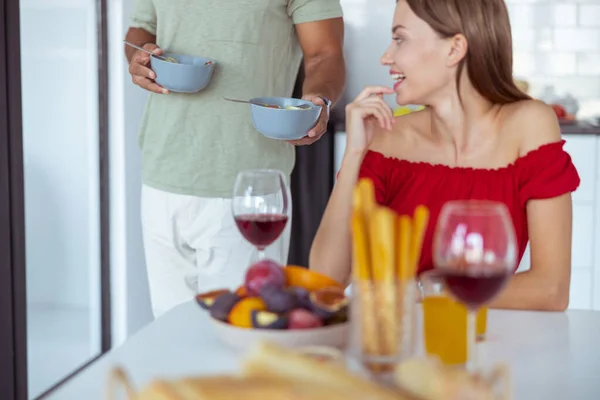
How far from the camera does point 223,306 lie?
1157mm

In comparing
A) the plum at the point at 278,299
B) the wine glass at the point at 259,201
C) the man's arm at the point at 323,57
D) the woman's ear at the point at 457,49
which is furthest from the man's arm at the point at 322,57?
the plum at the point at 278,299

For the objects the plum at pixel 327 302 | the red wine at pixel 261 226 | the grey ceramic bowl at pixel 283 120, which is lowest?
the plum at pixel 327 302

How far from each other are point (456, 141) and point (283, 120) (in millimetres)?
371

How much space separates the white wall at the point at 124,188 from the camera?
3.34 m

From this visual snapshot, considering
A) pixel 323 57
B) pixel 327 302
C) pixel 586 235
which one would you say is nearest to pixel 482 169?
pixel 323 57

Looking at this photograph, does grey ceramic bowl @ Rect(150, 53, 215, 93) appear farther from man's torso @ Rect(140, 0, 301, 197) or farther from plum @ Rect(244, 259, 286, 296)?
plum @ Rect(244, 259, 286, 296)

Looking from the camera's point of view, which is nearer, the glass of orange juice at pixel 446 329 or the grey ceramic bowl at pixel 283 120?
the glass of orange juice at pixel 446 329

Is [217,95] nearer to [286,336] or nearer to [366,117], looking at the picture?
[366,117]

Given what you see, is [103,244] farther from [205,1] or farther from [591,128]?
[591,128]

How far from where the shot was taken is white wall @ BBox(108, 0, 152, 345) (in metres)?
3.34

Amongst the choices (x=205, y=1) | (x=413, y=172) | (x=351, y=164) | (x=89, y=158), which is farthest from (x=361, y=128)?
(x=89, y=158)

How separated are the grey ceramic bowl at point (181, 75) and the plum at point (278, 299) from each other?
114 centimetres

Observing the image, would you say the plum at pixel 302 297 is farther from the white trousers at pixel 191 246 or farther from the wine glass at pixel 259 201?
the white trousers at pixel 191 246

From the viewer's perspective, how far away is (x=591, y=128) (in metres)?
3.71
